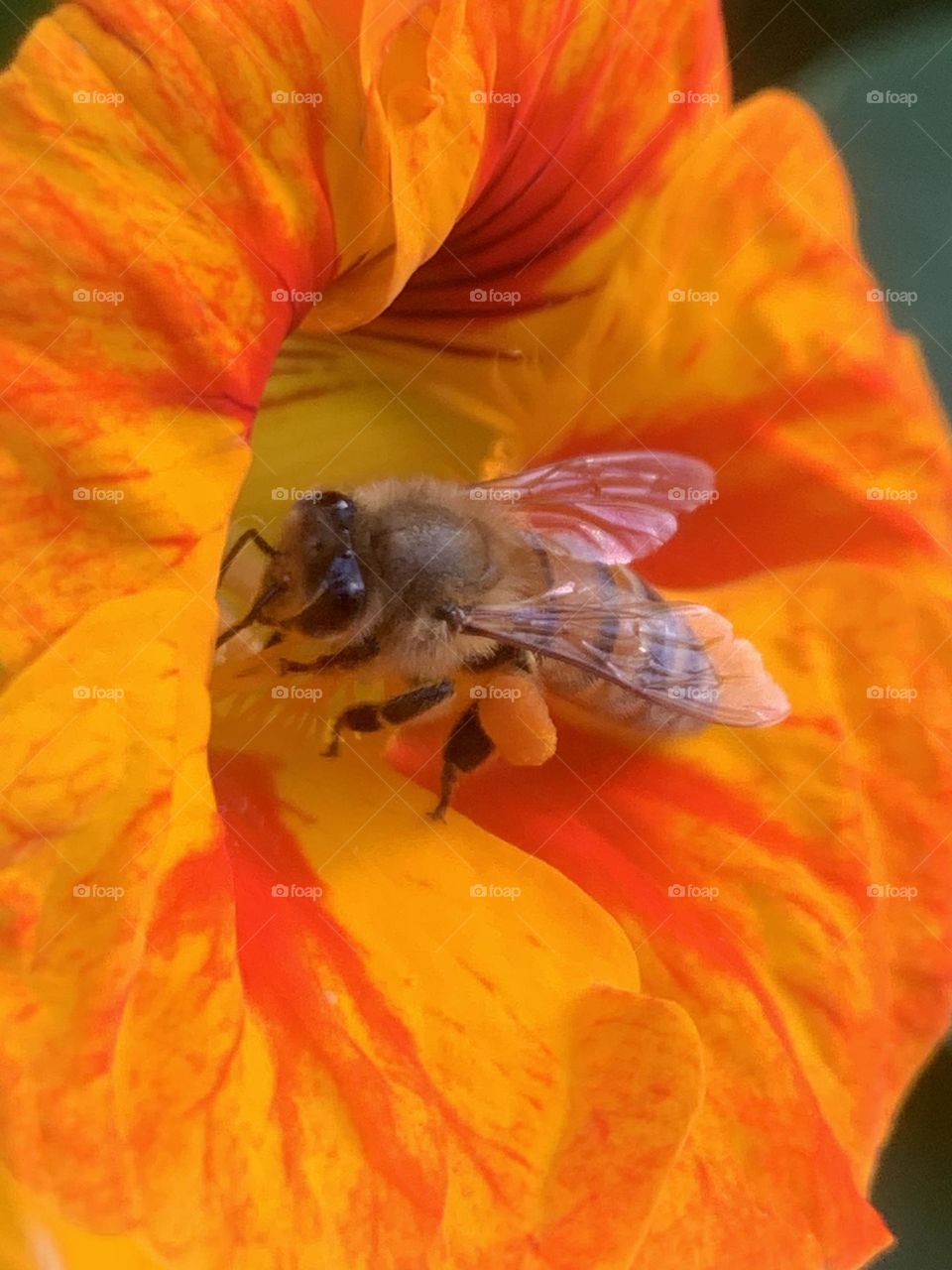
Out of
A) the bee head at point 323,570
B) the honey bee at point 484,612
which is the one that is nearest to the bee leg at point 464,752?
the honey bee at point 484,612

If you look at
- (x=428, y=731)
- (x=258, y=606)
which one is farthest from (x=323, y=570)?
(x=428, y=731)

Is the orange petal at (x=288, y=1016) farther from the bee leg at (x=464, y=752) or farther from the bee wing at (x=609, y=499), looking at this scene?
the bee wing at (x=609, y=499)

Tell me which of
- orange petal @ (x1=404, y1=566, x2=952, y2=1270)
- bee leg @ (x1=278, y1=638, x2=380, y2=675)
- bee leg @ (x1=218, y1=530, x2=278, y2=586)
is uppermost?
bee leg @ (x1=218, y1=530, x2=278, y2=586)

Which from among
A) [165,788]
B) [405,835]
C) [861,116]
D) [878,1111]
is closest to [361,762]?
[405,835]

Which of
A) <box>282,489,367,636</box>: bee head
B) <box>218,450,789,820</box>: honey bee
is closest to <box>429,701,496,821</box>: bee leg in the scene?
<box>218,450,789,820</box>: honey bee

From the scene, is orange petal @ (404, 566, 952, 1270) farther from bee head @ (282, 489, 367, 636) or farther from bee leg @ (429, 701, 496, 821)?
bee head @ (282, 489, 367, 636)

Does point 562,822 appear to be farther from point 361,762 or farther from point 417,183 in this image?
point 417,183
